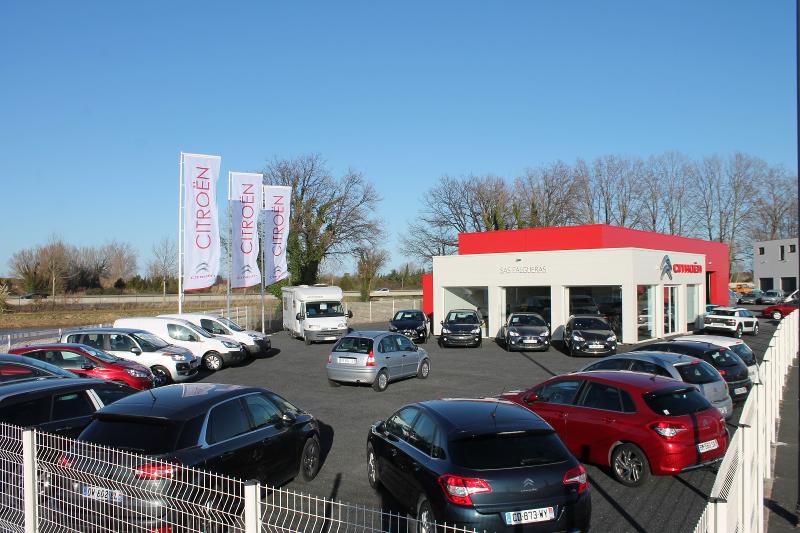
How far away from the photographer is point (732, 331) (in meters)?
31.2

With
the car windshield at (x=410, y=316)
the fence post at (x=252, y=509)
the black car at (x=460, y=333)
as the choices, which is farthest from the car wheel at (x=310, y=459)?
the car windshield at (x=410, y=316)

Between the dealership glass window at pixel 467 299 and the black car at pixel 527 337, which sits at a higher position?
the dealership glass window at pixel 467 299

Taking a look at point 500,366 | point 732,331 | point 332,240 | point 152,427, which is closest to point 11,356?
point 152,427

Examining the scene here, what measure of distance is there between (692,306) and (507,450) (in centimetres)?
3400

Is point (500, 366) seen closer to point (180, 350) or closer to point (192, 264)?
point (180, 350)

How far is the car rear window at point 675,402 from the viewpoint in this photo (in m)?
8.63

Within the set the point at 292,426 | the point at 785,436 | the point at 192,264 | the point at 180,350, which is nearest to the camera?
the point at 292,426

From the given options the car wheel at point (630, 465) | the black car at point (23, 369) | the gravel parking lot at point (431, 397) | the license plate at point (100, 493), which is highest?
the license plate at point (100, 493)

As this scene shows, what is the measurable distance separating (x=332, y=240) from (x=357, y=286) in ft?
Result: 106

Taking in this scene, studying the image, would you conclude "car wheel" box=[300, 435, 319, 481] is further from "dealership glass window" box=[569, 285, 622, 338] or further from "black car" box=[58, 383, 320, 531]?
"dealership glass window" box=[569, 285, 622, 338]

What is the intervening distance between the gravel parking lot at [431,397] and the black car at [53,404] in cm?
316

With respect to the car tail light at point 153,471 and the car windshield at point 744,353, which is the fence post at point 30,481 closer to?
the car tail light at point 153,471

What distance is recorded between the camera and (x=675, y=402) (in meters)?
8.75

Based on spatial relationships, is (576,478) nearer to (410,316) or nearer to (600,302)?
(600,302)
